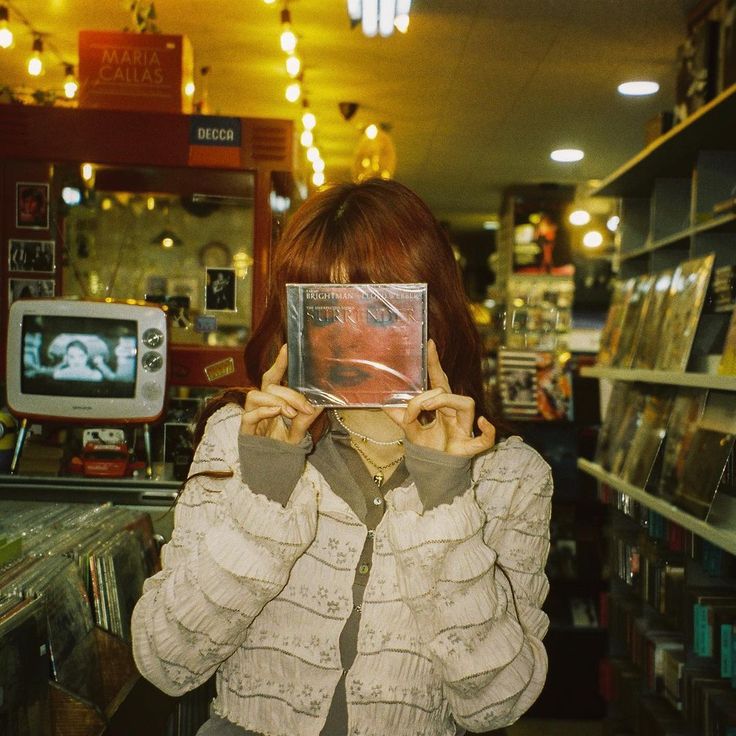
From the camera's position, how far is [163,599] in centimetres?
116

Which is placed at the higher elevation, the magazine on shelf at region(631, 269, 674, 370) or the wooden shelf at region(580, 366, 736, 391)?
the magazine on shelf at region(631, 269, 674, 370)

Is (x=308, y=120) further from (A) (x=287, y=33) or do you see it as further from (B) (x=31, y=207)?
(B) (x=31, y=207)

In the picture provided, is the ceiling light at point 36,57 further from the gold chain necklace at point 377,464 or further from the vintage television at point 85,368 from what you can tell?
the gold chain necklace at point 377,464

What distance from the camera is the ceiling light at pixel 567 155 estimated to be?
648 cm

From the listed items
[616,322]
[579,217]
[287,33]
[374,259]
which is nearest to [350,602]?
[374,259]

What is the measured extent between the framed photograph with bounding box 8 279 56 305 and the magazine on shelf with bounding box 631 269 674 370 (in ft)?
6.53

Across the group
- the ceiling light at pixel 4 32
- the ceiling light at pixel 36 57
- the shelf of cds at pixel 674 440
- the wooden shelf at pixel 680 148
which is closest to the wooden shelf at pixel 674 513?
the shelf of cds at pixel 674 440

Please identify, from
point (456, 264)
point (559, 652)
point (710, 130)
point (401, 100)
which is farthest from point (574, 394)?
point (456, 264)

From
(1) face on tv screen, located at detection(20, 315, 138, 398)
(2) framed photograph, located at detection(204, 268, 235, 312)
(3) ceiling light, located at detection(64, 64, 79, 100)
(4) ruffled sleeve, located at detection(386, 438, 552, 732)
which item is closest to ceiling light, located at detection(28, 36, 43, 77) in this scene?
(3) ceiling light, located at detection(64, 64, 79, 100)

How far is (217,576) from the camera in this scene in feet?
3.65

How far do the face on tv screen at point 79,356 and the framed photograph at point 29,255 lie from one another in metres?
0.30

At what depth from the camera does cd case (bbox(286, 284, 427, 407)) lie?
1.15m

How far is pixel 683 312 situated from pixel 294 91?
2.96 metres

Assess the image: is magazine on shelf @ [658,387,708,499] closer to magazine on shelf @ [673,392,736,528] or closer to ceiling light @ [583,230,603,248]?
magazine on shelf @ [673,392,736,528]
